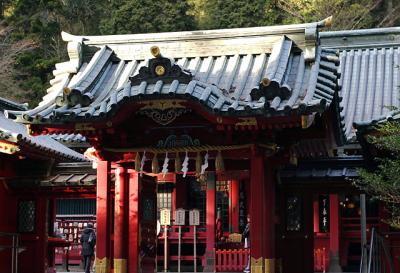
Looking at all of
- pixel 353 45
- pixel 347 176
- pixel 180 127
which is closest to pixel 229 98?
pixel 180 127

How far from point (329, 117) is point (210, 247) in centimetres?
1143

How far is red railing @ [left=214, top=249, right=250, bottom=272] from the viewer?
2361cm

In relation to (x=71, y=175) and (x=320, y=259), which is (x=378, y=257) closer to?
(x=71, y=175)

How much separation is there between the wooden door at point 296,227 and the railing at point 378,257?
2029 millimetres

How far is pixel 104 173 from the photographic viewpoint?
14070 millimetres

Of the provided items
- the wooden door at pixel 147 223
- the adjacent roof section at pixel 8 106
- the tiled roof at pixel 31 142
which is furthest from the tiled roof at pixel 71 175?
the adjacent roof section at pixel 8 106

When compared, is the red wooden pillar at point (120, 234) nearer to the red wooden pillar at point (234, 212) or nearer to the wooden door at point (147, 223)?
the wooden door at point (147, 223)

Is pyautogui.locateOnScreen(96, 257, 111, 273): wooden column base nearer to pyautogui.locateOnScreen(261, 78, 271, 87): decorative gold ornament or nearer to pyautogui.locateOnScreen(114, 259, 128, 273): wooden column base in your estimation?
pyautogui.locateOnScreen(114, 259, 128, 273): wooden column base

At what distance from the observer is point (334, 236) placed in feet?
74.2

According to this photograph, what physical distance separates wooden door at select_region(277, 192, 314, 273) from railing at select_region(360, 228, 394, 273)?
6.66ft

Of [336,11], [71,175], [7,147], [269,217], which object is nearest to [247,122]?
[269,217]

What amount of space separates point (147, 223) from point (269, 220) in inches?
123

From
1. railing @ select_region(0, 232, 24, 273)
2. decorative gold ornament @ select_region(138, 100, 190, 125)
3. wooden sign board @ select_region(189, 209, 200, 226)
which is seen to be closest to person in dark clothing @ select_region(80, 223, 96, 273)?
wooden sign board @ select_region(189, 209, 200, 226)

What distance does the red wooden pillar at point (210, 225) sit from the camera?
24.1 metres
